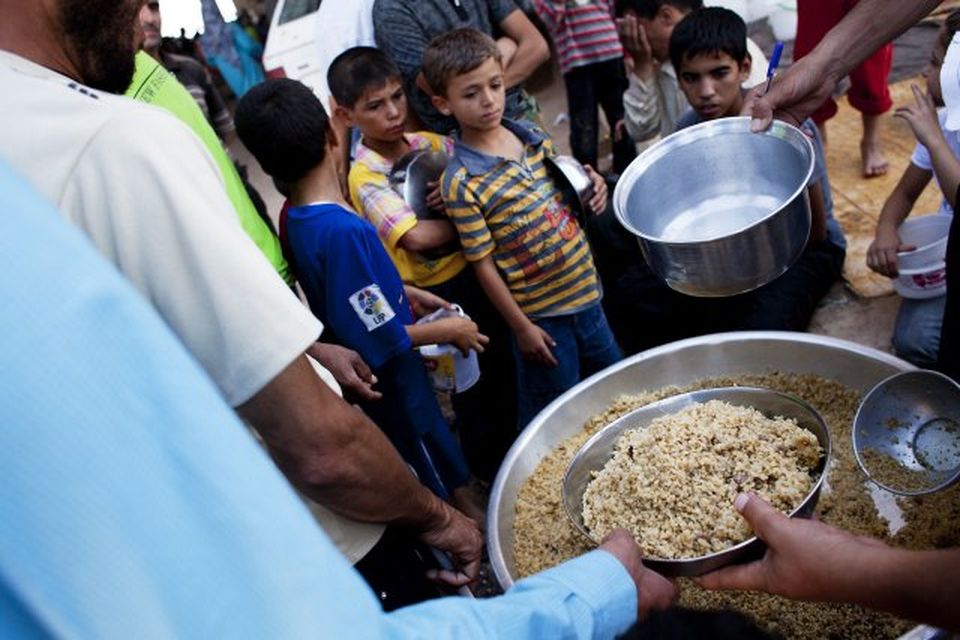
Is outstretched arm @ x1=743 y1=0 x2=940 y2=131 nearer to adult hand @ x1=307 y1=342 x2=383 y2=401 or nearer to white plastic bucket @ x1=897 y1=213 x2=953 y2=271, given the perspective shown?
white plastic bucket @ x1=897 y1=213 x2=953 y2=271

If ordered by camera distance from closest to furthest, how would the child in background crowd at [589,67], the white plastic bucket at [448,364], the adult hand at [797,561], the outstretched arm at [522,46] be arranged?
1. the adult hand at [797,561]
2. the white plastic bucket at [448,364]
3. the outstretched arm at [522,46]
4. the child in background crowd at [589,67]

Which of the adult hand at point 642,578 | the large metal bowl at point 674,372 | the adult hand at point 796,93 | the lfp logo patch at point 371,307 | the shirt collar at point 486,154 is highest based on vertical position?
the adult hand at point 796,93

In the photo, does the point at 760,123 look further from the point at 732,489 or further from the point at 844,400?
the point at 732,489

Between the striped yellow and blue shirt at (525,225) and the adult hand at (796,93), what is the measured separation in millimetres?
847

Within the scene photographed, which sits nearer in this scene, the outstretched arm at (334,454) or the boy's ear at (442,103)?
the outstretched arm at (334,454)

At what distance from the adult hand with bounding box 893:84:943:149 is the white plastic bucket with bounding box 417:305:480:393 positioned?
5.48ft

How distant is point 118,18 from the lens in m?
1.17

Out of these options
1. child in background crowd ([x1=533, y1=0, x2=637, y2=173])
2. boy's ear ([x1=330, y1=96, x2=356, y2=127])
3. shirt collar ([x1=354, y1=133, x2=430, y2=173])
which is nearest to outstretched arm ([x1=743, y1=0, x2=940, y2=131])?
shirt collar ([x1=354, y1=133, x2=430, y2=173])

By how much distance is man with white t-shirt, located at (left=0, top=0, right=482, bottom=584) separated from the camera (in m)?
1.01

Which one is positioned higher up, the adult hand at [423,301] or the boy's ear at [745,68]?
the boy's ear at [745,68]

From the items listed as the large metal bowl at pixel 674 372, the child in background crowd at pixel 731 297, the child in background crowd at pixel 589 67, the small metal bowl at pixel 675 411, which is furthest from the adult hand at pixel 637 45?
the small metal bowl at pixel 675 411

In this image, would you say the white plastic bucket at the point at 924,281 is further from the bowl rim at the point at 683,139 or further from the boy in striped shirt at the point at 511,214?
the bowl rim at the point at 683,139

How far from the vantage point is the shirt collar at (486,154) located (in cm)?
257

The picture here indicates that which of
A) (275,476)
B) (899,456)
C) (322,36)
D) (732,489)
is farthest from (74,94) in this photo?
(322,36)
